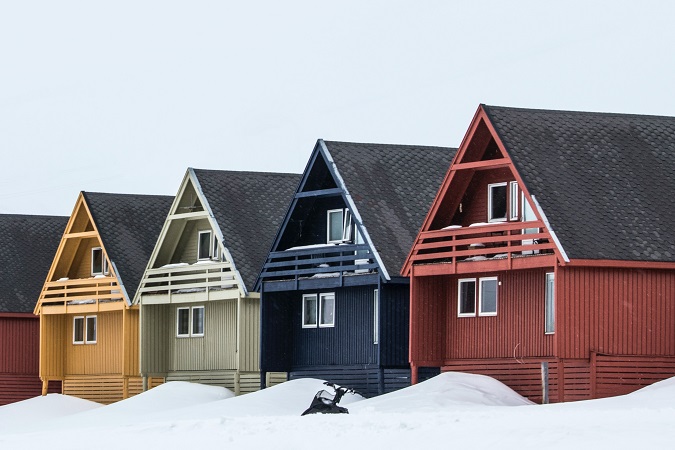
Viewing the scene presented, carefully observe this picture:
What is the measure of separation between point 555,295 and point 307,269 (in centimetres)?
1097

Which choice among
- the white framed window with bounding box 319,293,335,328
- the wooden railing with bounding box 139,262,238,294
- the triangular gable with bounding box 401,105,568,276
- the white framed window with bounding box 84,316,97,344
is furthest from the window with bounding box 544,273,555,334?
A: the white framed window with bounding box 84,316,97,344

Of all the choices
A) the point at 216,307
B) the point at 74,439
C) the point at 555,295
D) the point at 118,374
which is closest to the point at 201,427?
the point at 74,439

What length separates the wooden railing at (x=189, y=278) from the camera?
170 ft

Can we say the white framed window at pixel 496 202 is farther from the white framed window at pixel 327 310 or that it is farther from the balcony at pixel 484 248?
the white framed window at pixel 327 310

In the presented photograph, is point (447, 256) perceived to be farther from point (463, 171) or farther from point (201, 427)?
point (201, 427)

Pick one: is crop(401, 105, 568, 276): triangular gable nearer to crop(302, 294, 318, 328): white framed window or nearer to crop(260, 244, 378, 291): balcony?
crop(260, 244, 378, 291): balcony

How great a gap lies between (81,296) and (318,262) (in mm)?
13145

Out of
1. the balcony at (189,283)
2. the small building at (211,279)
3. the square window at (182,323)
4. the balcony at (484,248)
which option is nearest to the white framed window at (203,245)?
the small building at (211,279)

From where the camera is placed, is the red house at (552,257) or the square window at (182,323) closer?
the red house at (552,257)

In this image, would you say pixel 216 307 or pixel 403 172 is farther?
pixel 216 307

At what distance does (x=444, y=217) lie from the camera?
143 ft

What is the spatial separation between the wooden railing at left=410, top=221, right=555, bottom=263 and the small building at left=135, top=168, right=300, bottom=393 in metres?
8.99

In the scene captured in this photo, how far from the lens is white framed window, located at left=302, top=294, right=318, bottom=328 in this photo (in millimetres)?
50375

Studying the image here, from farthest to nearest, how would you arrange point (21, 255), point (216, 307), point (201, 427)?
point (21, 255) → point (216, 307) → point (201, 427)
